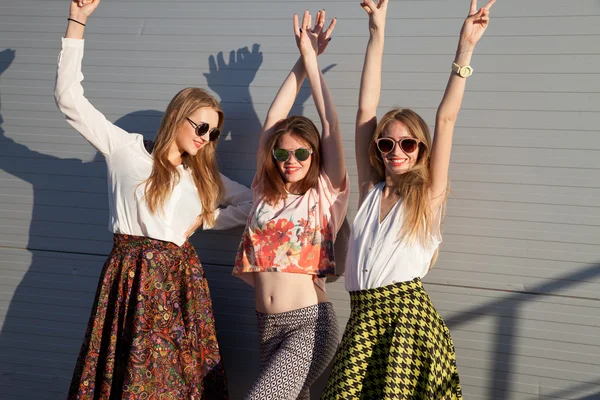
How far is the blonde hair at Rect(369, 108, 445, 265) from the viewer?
2.86m

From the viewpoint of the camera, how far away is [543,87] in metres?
3.23

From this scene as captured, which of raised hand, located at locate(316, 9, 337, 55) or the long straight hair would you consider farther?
raised hand, located at locate(316, 9, 337, 55)

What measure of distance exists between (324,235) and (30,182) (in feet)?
6.54

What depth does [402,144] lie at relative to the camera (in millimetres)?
2920

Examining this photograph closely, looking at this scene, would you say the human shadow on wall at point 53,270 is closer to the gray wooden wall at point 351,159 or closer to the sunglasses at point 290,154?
the gray wooden wall at point 351,159

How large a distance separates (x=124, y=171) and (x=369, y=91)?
1287 mm

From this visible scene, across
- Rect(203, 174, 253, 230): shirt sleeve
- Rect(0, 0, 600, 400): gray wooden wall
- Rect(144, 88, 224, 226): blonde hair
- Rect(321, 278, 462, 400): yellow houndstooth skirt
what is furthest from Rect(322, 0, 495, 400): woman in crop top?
Rect(144, 88, 224, 226): blonde hair

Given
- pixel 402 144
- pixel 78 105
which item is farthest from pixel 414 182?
pixel 78 105

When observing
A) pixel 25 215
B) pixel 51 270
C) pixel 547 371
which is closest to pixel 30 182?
pixel 25 215

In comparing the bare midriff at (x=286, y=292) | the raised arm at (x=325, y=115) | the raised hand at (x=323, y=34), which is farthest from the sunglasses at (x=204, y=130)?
the bare midriff at (x=286, y=292)

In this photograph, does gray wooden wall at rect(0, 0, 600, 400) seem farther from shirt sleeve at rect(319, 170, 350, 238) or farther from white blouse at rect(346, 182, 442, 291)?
white blouse at rect(346, 182, 442, 291)

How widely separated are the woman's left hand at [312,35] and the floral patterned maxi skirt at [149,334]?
3.97 feet

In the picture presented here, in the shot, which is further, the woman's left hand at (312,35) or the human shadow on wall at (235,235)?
the human shadow on wall at (235,235)

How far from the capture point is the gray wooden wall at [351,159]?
3.18m
